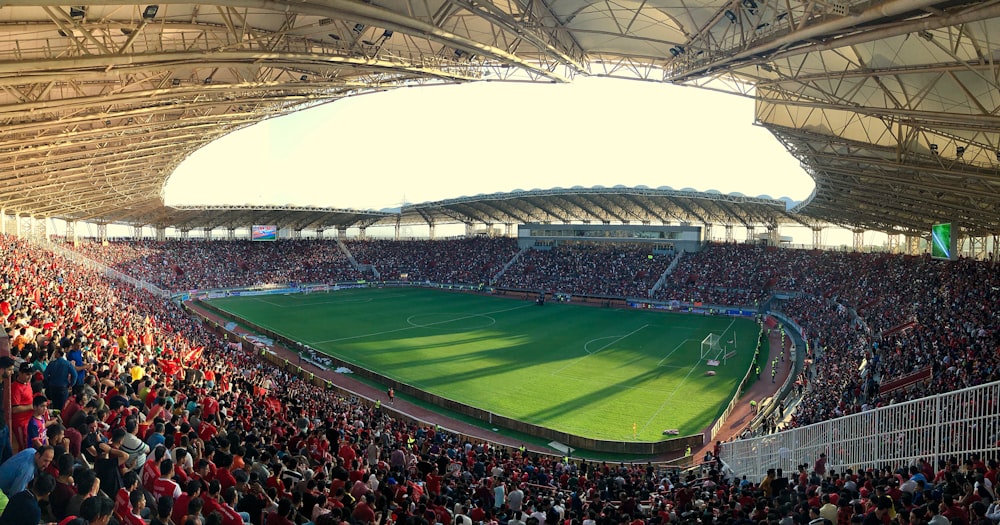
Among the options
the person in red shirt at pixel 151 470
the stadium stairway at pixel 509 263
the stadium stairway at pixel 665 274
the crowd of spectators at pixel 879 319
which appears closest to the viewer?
the person in red shirt at pixel 151 470

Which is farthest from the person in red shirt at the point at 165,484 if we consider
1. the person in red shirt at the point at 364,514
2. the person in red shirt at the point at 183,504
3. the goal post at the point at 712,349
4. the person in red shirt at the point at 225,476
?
the goal post at the point at 712,349

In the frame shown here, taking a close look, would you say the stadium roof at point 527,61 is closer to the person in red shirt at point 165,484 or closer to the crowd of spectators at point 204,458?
the crowd of spectators at point 204,458

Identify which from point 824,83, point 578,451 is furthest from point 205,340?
point 824,83

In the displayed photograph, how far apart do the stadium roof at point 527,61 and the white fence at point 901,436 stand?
256 inches

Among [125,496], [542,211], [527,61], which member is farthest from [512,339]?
[542,211]

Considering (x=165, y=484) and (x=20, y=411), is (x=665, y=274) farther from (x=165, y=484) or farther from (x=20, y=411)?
(x=20, y=411)

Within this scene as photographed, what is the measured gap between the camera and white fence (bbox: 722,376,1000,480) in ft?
34.0

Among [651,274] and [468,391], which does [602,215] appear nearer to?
[651,274]

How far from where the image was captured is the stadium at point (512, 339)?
805 centimetres

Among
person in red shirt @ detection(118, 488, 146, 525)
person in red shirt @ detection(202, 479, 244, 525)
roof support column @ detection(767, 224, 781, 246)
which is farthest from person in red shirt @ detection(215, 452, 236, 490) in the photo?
roof support column @ detection(767, 224, 781, 246)

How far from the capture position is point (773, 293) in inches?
2023

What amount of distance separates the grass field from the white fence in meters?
7.36

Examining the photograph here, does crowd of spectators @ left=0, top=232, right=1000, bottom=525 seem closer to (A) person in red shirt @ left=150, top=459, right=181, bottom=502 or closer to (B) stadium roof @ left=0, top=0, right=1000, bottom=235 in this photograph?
(A) person in red shirt @ left=150, top=459, right=181, bottom=502

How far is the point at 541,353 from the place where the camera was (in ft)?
117
